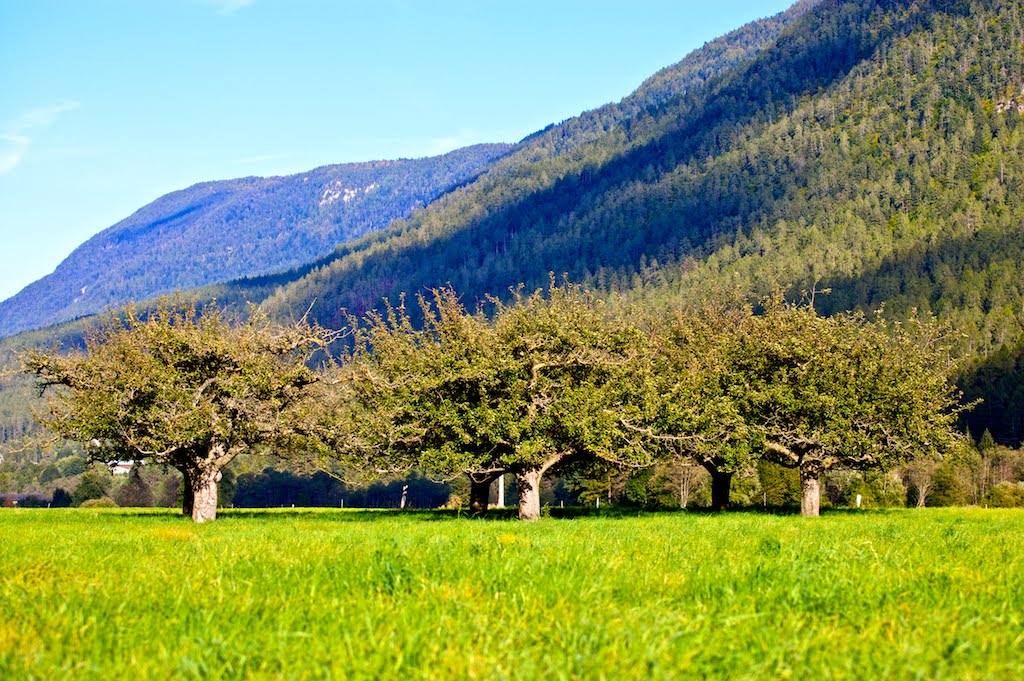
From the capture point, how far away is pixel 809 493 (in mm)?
44188

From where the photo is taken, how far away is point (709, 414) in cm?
4169

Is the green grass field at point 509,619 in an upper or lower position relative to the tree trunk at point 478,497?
upper

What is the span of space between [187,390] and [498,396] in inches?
502

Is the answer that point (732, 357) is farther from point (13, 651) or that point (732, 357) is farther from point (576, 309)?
point (13, 651)

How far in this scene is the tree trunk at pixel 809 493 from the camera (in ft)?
142

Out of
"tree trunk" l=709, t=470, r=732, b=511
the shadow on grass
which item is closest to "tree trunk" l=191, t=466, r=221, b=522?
the shadow on grass

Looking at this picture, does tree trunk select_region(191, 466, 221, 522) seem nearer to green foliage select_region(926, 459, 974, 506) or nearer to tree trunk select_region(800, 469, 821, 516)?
tree trunk select_region(800, 469, 821, 516)

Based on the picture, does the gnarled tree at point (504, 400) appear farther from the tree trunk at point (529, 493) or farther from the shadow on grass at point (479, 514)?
the shadow on grass at point (479, 514)

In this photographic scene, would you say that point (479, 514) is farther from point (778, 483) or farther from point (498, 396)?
point (778, 483)

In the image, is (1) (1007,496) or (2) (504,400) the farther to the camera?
(1) (1007,496)

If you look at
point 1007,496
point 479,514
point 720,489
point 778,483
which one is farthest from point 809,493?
point 1007,496

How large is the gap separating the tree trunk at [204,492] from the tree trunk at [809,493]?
2695 cm

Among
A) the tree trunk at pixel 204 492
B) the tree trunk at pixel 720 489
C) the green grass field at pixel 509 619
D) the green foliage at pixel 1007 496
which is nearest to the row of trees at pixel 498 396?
the tree trunk at pixel 204 492

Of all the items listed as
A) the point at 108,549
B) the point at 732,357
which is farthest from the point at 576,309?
the point at 108,549
